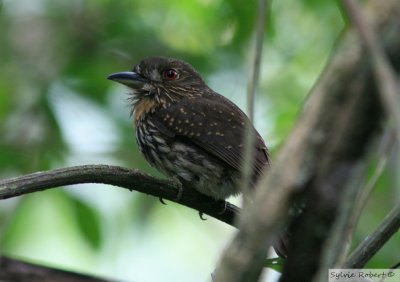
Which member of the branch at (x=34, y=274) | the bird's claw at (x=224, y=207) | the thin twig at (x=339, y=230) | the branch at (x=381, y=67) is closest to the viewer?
the branch at (x=381, y=67)

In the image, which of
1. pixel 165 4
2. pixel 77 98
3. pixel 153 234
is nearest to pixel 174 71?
pixel 77 98

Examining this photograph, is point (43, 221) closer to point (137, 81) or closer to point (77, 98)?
point (77, 98)

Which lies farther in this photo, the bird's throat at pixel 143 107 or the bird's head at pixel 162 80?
the bird's head at pixel 162 80

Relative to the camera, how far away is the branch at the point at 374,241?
5.95ft

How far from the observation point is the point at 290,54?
15.3ft

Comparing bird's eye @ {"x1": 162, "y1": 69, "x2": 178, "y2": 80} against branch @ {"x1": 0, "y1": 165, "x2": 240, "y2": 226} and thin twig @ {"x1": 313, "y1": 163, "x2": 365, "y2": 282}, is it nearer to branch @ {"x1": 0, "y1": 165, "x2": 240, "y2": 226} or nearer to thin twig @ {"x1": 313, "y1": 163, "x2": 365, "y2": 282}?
branch @ {"x1": 0, "y1": 165, "x2": 240, "y2": 226}

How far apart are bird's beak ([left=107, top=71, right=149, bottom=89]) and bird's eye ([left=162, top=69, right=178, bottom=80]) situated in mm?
116

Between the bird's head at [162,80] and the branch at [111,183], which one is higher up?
the bird's head at [162,80]

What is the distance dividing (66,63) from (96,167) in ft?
7.09

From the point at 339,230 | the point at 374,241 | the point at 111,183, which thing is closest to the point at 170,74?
the point at 111,183

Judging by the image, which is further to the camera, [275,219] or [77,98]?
[77,98]

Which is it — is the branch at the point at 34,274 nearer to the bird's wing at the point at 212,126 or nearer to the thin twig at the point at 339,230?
the thin twig at the point at 339,230

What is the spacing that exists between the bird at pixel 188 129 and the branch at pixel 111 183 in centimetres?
27

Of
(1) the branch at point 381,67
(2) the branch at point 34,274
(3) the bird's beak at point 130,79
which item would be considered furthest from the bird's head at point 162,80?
(1) the branch at point 381,67
